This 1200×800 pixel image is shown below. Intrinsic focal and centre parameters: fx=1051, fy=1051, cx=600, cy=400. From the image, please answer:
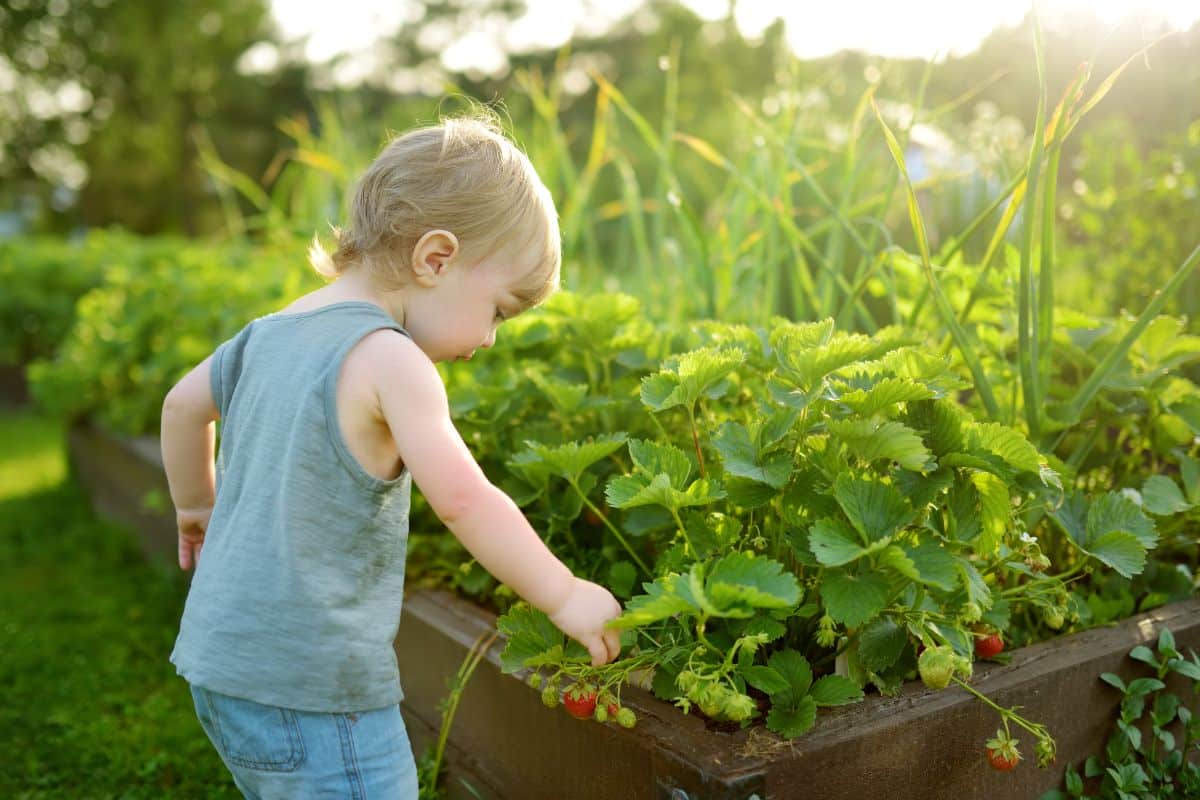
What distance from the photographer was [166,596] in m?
3.36

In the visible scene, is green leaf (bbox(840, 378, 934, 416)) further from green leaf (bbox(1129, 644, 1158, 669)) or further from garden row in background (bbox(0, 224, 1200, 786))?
green leaf (bbox(1129, 644, 1158, 669))

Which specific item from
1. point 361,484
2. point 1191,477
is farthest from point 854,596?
point 1191,477

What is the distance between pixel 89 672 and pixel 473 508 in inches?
79.8

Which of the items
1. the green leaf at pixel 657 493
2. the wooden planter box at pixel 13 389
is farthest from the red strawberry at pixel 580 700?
the wooden planter box at pixel 13 389

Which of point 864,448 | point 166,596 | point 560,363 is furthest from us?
point 166,596

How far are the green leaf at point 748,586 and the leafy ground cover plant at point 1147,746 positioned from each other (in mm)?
761

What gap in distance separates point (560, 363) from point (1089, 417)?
1112 millimetres

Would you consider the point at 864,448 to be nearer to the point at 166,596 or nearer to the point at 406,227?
the point at 406,227

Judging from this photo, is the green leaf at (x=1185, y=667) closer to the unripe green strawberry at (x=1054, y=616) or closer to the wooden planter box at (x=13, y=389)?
the unripe green strawberry at (x=1054, y=616)

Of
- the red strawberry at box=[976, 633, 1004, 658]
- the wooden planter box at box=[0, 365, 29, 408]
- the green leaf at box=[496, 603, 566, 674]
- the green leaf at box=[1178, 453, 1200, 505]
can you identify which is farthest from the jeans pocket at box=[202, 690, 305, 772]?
the wooden planter box at box=[0, 365, 29, 408]

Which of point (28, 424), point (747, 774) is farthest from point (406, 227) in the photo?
point (28, 424)

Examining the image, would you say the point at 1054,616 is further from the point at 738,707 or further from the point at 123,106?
the point at 123,106

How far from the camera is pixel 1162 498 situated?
1.77 meters

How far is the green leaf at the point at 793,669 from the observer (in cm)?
139
